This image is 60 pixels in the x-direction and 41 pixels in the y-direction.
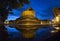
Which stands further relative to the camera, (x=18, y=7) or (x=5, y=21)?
(x=5, y=21)

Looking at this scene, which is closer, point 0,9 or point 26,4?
point 0,9

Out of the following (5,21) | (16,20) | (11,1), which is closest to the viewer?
(11,1)

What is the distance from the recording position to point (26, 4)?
387cm

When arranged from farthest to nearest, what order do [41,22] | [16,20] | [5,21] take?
1. [5,21]
2. [41,22]
3. [16,20]

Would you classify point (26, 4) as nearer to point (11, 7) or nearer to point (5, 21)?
point (11, 7)

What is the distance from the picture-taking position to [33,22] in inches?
149

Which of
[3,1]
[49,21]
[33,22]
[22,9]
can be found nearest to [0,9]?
[3,1]

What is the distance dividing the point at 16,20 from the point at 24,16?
265 mm

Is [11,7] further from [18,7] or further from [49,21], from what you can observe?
[49,21]

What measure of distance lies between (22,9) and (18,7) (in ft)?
0.49

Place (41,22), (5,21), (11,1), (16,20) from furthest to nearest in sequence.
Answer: (5,21), (41,22), (16,20), (11,1)

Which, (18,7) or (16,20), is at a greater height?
(18,7)

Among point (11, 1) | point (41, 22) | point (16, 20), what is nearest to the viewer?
point (11, 1)

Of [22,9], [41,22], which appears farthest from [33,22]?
[22,9]
